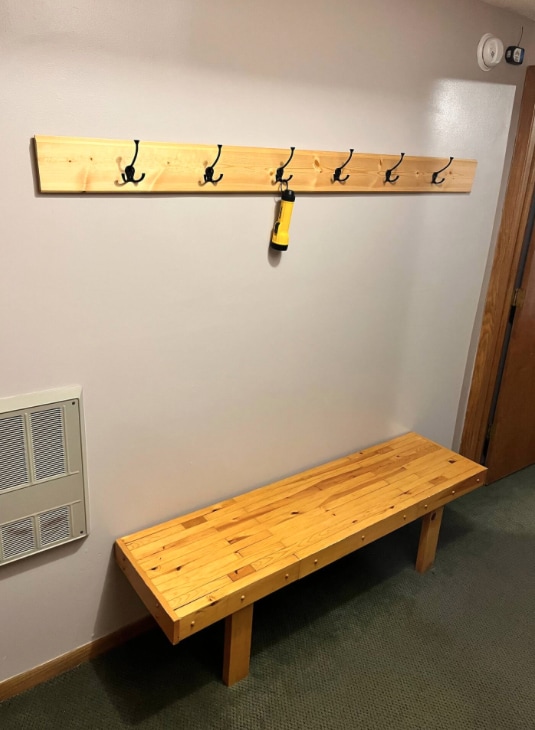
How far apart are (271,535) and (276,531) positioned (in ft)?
0.10

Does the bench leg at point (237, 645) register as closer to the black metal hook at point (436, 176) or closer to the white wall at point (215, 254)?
the white wall at point (215, 254)

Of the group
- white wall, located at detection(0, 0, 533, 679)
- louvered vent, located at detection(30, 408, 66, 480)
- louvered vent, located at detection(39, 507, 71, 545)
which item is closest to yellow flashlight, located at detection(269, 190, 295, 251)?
white wall, located at detection(0, 0, 533, 679)

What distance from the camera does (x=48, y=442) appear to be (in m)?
1.66

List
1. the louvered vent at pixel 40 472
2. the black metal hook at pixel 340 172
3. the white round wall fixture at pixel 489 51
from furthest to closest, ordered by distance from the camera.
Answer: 1. the white round wall fixture at pixel 489 51
2. the black metal hook at pixel 340 172
3. the louvered vent at pixel 40 472

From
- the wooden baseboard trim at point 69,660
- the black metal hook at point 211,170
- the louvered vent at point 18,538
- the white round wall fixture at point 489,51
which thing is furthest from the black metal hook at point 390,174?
the wooden baseboard trim at point 69,660

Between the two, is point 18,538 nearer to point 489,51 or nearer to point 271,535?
point 271,535

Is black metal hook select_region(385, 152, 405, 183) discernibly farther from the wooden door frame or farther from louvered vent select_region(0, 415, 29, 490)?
louvered vent select_region(0, 415, 29, 490)

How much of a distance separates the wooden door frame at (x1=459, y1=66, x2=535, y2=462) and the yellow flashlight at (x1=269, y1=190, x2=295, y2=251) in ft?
4.32

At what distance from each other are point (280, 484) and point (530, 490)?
5.63 feet

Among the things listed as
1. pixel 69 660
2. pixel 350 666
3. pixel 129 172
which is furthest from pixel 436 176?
pixel 69 660

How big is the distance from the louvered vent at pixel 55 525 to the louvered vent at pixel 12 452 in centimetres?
16

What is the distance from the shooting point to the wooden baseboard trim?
73.5 inches

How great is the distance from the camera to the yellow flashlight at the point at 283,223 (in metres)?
1.88

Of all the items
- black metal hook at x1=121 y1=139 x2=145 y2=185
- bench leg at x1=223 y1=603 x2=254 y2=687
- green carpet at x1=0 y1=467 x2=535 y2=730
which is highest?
black metal hook at x1=121 y1=139 x2=145 y2=185
